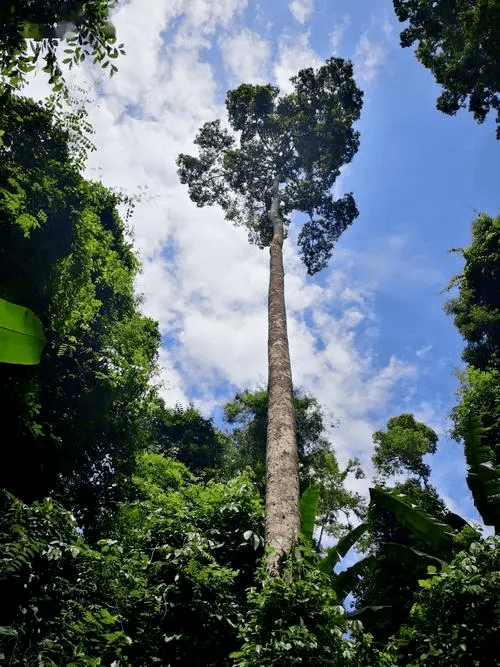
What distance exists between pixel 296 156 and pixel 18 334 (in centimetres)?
1630

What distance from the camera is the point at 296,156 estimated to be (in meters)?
18.4

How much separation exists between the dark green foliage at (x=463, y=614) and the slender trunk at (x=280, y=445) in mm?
1562

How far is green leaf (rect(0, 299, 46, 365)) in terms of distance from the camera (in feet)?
12.4

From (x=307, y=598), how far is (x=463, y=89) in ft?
42.0

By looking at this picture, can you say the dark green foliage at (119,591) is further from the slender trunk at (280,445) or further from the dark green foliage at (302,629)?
the dark green foliage at (302,629)

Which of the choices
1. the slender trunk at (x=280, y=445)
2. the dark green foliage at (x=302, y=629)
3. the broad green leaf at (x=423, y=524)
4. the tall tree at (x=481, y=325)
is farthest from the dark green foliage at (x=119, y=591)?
the tall tree at (x=481, y=325)

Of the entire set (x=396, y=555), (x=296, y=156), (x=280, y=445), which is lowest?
(x=396, y=555)

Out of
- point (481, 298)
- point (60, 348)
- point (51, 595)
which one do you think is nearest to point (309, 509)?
point (51, 595)

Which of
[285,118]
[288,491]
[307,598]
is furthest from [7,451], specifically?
[285,118]

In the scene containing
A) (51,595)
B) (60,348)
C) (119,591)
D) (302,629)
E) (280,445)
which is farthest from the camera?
(60,348)

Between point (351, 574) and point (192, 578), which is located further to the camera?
point (351, 574)

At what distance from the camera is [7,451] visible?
27.6ft

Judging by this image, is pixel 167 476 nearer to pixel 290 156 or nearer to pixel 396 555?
pixel 396 555

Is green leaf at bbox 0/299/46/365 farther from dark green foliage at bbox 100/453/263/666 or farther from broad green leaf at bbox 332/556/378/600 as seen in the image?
broad green leaf at bbox 332/556/378/600
